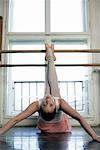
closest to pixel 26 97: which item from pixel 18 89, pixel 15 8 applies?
pixel 18 89

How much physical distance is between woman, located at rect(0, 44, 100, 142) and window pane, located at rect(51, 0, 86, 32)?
1.32 metres

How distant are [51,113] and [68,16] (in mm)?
2491

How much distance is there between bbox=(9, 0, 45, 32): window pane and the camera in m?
4.58

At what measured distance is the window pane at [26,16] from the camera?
180 inches

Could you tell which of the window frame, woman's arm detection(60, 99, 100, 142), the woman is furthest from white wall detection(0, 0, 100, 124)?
woman's arm detection(60, 99, 100, 142)

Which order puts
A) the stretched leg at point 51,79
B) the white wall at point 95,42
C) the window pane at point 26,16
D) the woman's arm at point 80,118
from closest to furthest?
the woman's arm at point 80,118 < the stretched leg at point 51,79 < the white wall at point 95,42 < the window pane at point 26,16

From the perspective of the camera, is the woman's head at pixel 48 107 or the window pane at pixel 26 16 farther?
the window pane at pixel 26 16

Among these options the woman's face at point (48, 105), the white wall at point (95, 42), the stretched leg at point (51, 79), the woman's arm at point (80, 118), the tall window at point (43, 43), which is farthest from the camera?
the tall window at point (43, 43)

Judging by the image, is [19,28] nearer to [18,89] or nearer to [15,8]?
[15,8]

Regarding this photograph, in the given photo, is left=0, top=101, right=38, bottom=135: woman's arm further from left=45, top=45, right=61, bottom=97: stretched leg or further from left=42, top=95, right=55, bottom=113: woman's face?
left=45, top=45, right=61, bottom=97: stretched leg

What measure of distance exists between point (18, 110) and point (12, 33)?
139 cm

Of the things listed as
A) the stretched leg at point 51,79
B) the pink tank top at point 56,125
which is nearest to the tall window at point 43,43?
the stretched leg at point 51,79

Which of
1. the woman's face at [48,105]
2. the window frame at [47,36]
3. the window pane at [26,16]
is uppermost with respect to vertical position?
the window pane at [26,16]

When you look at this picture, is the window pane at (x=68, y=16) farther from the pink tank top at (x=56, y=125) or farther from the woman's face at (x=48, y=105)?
the woman's face at (x=48, y=105)
